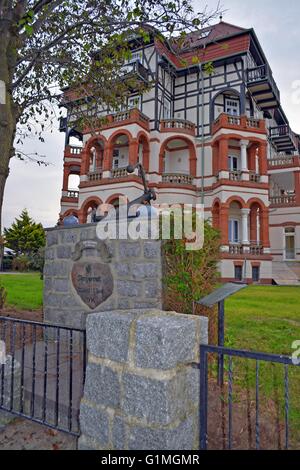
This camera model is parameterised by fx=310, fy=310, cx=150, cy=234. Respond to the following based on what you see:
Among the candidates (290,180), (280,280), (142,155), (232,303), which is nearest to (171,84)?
(142,155)

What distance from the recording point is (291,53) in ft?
22.7

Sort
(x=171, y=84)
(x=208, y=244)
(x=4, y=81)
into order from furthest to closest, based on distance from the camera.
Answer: (x=171, y=84) → (x=4, y=81) → (x=208, y=244)

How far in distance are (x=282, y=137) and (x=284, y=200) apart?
6651 millimetres

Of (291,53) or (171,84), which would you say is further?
(171,84)

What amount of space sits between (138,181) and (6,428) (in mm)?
16886

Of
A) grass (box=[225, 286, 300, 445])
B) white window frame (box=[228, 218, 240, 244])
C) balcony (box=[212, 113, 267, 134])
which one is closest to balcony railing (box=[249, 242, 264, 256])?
white window frame (box=[228, 218, 240, 244])

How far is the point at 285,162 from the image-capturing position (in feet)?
74.5

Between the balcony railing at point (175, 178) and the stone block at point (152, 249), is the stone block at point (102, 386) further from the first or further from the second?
the balcony railing at point (175, 178)

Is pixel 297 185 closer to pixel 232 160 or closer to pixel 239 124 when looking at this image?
pixel 232 160

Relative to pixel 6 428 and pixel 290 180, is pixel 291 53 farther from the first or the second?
pixel 290 180

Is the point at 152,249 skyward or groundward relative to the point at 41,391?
skyward

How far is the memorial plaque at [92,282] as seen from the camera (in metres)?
4.75

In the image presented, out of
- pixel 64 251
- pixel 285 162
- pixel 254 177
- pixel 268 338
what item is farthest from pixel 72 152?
pixel 268 338

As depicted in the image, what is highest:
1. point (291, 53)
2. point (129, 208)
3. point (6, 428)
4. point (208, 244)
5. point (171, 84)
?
point (171, 84)
